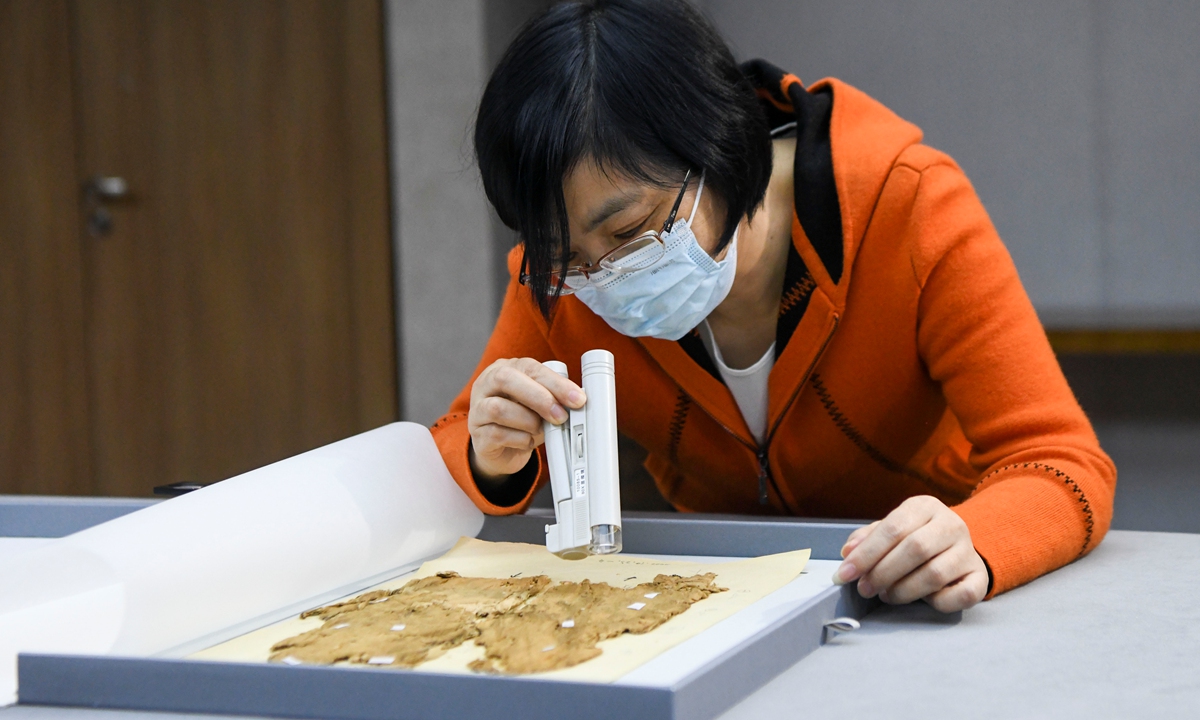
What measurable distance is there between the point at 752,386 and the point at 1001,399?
0.28m

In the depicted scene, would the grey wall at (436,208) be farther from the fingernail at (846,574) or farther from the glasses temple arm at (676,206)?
the fingernail at (846,574)

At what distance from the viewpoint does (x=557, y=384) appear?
2.70ft

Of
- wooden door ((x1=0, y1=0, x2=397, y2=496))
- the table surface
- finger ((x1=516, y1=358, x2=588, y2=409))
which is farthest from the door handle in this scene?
the table surface

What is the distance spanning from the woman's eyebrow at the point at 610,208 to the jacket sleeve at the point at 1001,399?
303 mm

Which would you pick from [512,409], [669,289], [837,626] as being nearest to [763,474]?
[669,289]

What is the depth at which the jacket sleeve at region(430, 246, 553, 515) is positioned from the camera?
1014mm

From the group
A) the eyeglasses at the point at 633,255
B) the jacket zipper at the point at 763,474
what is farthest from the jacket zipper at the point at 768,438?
the eyeglasses at the point at 633,255

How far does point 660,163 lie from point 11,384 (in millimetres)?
2609

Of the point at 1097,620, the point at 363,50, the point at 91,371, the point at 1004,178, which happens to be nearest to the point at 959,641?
the point at 1097,620

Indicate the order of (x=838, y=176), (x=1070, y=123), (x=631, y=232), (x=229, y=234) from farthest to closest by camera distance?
(x=229, y=234) < (x=1070, y=123) < (x=838, y=176) < (x=631, y=232)

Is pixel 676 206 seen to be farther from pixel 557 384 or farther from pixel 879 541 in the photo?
pixel 879 541

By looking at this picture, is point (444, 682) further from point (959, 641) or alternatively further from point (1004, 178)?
point (1004, 178)

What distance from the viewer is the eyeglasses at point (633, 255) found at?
95 cm

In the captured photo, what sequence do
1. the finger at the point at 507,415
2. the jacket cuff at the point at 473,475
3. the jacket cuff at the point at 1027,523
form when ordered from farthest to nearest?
1. the jacket cuff at the point at 473,475
2. the finger at the point at 507,415
3. the jacket cuff at the point at 1027,523
